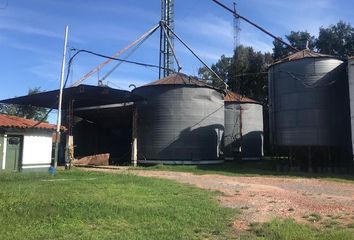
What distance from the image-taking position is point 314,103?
106ft

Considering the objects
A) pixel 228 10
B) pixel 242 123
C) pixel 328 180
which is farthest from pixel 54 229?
pixel 242 123

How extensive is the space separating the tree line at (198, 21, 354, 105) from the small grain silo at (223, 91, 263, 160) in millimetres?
11555

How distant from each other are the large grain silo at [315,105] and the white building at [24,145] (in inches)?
686

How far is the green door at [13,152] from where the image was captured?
84.0 ft

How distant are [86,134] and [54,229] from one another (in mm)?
36748

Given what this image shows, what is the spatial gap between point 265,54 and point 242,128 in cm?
2209

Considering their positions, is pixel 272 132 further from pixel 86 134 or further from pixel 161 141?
pixel 86 134

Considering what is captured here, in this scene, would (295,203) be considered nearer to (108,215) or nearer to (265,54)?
(108,215)

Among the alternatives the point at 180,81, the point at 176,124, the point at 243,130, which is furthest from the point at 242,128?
the point at 176,124

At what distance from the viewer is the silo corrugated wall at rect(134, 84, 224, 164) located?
124 ft

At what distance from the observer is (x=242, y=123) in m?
48.8

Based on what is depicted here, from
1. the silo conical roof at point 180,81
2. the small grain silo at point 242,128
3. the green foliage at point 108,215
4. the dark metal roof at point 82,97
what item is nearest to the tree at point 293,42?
the small grain silo at point 242,128

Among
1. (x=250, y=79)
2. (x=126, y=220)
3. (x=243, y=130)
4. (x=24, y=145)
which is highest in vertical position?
(x=250, y=79)

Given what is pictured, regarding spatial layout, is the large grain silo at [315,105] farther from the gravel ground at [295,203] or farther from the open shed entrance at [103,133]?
the open shed entrance at [103,133]
